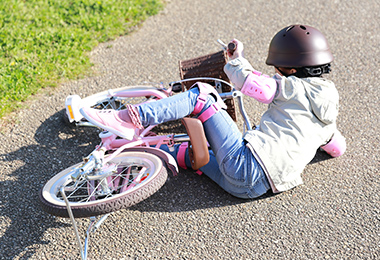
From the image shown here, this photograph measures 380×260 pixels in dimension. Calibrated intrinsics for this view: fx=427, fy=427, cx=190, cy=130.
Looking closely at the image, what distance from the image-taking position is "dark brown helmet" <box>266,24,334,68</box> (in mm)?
3111

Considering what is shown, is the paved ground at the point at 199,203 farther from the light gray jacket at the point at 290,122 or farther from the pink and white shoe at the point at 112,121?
the pink and white shoe at the point at 112,121

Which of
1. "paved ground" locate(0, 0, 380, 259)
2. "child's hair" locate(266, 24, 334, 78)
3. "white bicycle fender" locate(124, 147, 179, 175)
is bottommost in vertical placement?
"paved ground" locate(0, 0, 380, 259)

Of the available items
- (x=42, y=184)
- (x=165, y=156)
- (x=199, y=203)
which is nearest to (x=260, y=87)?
(x=165, y=156)

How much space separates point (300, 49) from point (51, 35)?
3.36 metres

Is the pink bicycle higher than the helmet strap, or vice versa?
the helmet strap

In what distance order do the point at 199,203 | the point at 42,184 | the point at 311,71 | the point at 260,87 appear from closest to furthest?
the point at 260,87, the point at 311,71, the point at 199,203, the point at 42,184

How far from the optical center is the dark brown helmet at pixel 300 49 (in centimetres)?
311

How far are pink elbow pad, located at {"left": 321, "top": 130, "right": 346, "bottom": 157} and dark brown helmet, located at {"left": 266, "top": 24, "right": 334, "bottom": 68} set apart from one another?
71 cm

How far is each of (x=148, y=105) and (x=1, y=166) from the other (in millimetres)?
1531

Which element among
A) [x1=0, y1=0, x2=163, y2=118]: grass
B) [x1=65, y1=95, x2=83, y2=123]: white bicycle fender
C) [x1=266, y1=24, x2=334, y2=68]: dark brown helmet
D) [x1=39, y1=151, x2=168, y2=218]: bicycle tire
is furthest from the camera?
[x1=0, y1=0, x2=163, y2=118]: grass

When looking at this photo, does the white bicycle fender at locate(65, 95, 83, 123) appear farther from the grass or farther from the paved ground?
the grass

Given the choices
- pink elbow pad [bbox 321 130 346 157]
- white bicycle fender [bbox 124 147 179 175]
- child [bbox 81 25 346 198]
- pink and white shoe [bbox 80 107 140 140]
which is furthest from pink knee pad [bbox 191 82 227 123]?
pink elbow pad [bbox 321 130 346 157]

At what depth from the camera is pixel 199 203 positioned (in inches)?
128

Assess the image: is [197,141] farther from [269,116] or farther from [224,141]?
[269,116]
